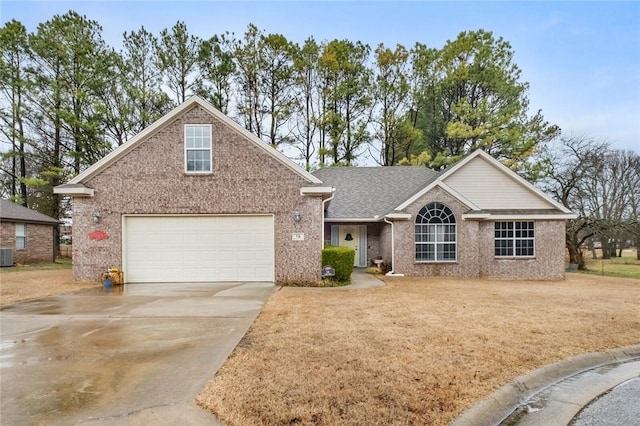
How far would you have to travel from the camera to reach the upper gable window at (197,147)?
12078mm

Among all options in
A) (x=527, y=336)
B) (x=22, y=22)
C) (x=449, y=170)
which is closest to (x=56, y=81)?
(x=22, y=22)

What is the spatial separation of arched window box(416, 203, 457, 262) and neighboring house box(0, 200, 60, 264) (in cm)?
2247

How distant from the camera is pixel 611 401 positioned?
12.8 ft

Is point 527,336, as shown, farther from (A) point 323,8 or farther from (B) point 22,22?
(B) point 22,22

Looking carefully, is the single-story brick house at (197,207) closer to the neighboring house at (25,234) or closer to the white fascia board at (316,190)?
the white fascia board at (316,190)

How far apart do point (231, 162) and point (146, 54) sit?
18845mm

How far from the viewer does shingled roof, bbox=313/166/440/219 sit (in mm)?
17250

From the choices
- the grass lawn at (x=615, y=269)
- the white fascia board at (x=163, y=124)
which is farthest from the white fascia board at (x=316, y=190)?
the grass lawn at (x=615, y=269)

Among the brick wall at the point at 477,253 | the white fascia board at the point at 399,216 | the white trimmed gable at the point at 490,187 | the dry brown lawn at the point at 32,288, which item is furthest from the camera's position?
the white trimmed gable at the point at 490,187

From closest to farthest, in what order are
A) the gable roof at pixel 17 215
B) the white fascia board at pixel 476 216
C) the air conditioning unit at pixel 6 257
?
1. the white fascia board at pixel 476 216
2. the air conditioning unit at pixel 6 257
3. the gable roof at pixel 17 215

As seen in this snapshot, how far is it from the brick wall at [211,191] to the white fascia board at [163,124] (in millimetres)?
141

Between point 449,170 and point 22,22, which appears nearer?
point 449,170

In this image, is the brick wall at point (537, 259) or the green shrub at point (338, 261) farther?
the brick wall at point (537, 259)

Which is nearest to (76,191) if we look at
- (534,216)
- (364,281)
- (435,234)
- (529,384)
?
(364,281)
